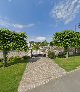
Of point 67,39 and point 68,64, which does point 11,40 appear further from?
point 67,39

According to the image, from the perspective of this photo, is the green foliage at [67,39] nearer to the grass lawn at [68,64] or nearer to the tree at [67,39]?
the tree at [67,39]

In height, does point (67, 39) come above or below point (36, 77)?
above

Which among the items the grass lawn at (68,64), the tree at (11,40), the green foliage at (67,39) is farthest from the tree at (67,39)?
the tree at (11,40)

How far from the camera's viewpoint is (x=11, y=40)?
24234 mm

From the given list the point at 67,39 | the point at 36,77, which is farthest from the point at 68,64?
the point at 67,39

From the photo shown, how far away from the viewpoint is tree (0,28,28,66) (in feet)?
76.1

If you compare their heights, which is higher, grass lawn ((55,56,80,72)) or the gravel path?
grass lawn ((55,56,80,72))

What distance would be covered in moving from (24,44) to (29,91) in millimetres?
13261

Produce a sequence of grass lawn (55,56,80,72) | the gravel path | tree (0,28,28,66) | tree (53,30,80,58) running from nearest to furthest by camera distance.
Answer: the gravel path → grass lawn (55,56,80,72) → tree (0,28,28,66) → tree (53,30,80,58)

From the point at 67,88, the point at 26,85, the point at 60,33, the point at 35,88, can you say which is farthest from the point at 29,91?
the point at 60,33

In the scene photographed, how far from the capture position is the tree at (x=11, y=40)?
76.1 ft

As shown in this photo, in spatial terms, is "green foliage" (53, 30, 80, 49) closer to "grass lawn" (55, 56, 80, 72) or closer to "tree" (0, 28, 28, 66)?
"grass lawn" (55, 56, 80, 72)

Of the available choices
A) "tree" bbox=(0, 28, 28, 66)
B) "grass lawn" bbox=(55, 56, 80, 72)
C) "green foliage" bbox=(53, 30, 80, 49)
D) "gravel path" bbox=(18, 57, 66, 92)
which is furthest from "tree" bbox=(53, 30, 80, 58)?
"gravel path" bbox=(18, 57, 66, 92)

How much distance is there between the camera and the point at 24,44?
24.6 metres
